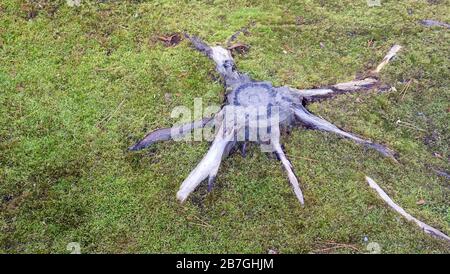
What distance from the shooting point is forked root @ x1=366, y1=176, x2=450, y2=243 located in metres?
4.22

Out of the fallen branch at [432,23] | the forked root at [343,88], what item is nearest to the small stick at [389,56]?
the forked root at [343,88]

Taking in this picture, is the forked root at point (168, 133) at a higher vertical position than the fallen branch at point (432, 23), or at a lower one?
lower

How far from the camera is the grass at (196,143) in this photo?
13.9 feet

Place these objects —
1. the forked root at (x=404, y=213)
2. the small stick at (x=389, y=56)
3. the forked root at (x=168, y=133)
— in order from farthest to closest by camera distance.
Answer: the small stick at (x=389, y=56), the forked root at (x=168, y=133), the forked root at (x=404, y=213)

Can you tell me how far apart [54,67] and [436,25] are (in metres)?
5.10

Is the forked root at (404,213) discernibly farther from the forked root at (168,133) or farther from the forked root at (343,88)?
the forked root at (168,133)

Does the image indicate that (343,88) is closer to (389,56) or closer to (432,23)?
(389,56)

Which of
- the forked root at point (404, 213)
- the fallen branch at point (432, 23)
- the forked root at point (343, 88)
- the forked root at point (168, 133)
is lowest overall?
the forked root at point (404, 213)

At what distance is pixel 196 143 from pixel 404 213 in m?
2.11

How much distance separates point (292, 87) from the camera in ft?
18.1

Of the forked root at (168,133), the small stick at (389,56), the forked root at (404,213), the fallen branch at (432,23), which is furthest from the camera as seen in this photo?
the fallen branch at (432,23)

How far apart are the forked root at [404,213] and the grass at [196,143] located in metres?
0.07

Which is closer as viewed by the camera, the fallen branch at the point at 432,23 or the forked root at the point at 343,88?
the forked root at the point at 343,88

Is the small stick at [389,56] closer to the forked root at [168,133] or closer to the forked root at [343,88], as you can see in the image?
the forked root at [343,88]
